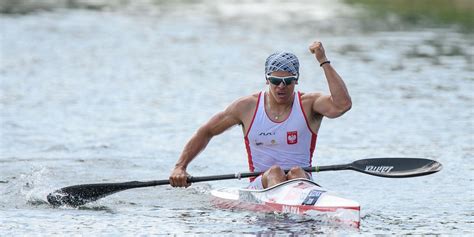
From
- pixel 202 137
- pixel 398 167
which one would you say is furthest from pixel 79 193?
pixel 398 167

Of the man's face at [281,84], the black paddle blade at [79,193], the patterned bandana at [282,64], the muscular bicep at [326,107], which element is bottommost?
the black paddle blade at [79,193]

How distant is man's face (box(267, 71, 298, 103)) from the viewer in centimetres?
1378

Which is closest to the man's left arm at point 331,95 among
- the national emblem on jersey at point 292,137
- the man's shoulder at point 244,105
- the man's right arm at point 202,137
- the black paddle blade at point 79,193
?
the national emblem on jersey at point 292,137

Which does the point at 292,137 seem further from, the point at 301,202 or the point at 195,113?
the point at 195,113

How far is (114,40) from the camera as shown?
37.8m

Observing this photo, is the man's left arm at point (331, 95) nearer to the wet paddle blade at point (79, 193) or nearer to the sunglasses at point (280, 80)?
the sunglasses at point (280, 80)

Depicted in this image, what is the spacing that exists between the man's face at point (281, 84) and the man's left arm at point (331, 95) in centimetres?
35

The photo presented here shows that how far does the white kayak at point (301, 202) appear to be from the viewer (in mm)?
12852

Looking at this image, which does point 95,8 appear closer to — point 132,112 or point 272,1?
point 272,1

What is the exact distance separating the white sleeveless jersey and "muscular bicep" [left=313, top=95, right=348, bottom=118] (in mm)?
225

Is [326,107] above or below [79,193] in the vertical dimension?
above

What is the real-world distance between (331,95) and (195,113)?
33.3ft

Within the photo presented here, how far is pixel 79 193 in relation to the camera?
15.0m

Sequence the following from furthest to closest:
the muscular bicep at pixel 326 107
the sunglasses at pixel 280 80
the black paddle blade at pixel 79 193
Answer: the black paddle blade at pixel 79 193
the sunglasses at pixel 280 80
the muscular bicep at pixel 326 107
